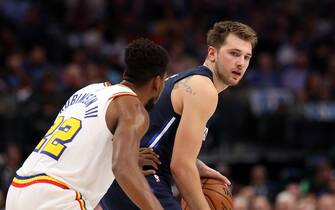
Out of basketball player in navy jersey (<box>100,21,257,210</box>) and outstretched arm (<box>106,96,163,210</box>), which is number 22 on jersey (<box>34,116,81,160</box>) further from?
basketball player in navy jersey (<box>100,21,257,210</box>)

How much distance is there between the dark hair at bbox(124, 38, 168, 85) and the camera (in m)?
4.89

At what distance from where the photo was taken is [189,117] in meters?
5.67

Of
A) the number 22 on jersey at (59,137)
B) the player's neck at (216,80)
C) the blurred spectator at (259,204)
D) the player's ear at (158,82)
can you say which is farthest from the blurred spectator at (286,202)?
the number 22 on jersey at (59,137)

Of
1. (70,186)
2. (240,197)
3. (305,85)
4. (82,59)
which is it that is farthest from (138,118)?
(305,85)

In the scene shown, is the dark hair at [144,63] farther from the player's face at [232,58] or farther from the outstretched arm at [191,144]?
the player's face at [232,58]

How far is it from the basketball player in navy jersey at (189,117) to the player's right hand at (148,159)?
0.28 ft

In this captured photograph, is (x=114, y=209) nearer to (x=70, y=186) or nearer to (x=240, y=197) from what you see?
(x=70, y=186)

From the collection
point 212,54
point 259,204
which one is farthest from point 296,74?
point 212,54

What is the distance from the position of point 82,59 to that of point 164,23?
2.62 meters

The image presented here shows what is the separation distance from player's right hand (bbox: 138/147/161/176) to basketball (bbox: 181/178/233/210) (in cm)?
31

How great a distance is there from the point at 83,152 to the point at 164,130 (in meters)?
1.35

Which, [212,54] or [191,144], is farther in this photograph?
[212,54]

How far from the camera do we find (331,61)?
15445 millimetres

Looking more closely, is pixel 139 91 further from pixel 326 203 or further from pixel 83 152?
pixel 326 203
